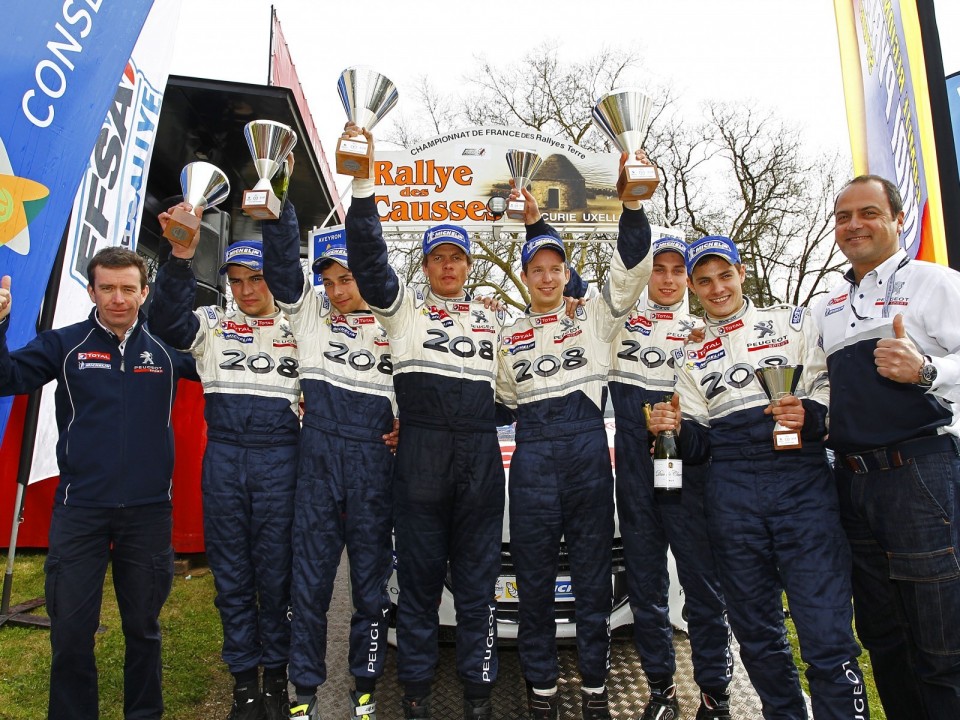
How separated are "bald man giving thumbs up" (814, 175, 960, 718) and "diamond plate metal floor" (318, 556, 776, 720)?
0.93 meters

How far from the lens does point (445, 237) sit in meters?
3.27

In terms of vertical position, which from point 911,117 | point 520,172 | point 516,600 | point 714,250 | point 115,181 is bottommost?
point 516,600

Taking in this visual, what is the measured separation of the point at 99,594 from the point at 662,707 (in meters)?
2.64

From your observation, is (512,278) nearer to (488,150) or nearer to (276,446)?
(488,150)

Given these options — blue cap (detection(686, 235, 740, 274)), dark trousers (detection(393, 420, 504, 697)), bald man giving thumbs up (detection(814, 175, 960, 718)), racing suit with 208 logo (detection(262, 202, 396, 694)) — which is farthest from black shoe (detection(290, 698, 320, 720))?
blue cap (detection(686, 235, 740, 274))

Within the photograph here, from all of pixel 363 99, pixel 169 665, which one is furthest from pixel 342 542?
pixel 363 99

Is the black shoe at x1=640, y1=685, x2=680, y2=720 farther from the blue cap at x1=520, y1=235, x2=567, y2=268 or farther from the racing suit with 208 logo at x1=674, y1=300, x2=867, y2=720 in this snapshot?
the blue cap at x1=520, y1=235, x2=567, y2=268

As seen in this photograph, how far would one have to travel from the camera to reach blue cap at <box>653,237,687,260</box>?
12.2 feet

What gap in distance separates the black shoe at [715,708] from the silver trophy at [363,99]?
9.42 feet

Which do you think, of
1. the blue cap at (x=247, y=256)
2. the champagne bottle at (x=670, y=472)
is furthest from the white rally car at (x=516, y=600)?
the blue cap at (x=247, y=256)

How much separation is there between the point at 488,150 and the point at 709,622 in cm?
847

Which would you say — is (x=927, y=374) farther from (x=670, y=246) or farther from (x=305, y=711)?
(x=305, y=711)

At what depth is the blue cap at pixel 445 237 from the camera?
3273mm

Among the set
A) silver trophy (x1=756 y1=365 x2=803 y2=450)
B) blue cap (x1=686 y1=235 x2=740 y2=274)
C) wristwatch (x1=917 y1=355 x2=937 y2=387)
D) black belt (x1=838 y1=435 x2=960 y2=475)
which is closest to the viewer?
wristwatch (x1=917 y1=355 x2=937 y2=387)
